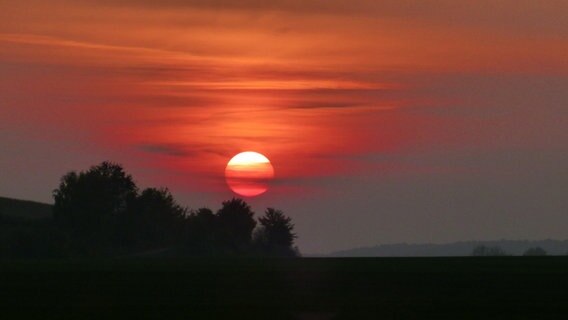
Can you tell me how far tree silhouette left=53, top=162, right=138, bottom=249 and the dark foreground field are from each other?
185 ft

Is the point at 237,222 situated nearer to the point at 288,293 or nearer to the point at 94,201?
the point at 94,201

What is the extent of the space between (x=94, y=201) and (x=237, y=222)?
20643mm

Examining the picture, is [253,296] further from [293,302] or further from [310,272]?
[310,272]

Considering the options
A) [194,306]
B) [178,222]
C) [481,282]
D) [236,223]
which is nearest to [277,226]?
[236,223]

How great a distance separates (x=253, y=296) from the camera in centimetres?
3497

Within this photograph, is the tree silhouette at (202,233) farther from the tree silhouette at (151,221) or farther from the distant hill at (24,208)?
the distant hill at (24,208)

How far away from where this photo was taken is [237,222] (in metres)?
126

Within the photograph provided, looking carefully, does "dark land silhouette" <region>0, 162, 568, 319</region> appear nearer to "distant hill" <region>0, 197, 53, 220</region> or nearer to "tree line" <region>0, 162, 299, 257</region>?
"tree line" <region>0, 162, 299, 257</region>

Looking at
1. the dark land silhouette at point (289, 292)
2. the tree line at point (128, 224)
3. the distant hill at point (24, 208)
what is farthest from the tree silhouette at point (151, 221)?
the dark land silhouette at point (289, 292)

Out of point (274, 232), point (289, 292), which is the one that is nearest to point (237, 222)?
point (274, 232)

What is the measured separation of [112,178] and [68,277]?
70800 millimetres

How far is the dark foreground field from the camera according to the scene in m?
29.6

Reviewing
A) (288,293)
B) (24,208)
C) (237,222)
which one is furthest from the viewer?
(24,208)


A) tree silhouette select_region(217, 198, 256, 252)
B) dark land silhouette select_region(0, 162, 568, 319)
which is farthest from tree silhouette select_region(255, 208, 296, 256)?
dark land silhouette select_region(0, 162, 568, 319)
